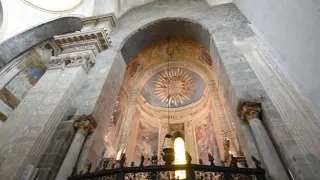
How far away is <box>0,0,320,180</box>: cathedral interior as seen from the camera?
329cm

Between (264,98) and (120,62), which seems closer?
(264,98)

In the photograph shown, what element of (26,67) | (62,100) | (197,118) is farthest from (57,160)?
(197,118)

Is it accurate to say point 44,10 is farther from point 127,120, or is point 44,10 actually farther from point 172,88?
point 172,88

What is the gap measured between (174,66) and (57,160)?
8996 mm

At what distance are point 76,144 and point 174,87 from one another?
356 inches

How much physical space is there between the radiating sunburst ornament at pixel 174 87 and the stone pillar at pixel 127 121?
2121 mm

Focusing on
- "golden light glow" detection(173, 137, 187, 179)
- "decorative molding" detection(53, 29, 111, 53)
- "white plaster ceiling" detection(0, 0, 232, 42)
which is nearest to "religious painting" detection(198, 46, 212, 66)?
"white plaster ceiling" detection(0, 0, 232, 42)

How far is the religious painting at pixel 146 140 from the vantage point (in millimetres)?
11188

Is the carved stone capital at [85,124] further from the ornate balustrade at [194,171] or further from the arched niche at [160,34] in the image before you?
the arched niche at [160,34]

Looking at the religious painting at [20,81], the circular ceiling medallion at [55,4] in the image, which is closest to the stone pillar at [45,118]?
the religious painting at [20,81]

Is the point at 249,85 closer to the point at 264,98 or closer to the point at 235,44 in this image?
the point at 264,98

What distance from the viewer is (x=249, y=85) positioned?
5066 mm

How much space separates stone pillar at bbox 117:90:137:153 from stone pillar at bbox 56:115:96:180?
4351mm

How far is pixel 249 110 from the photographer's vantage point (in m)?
4.46
